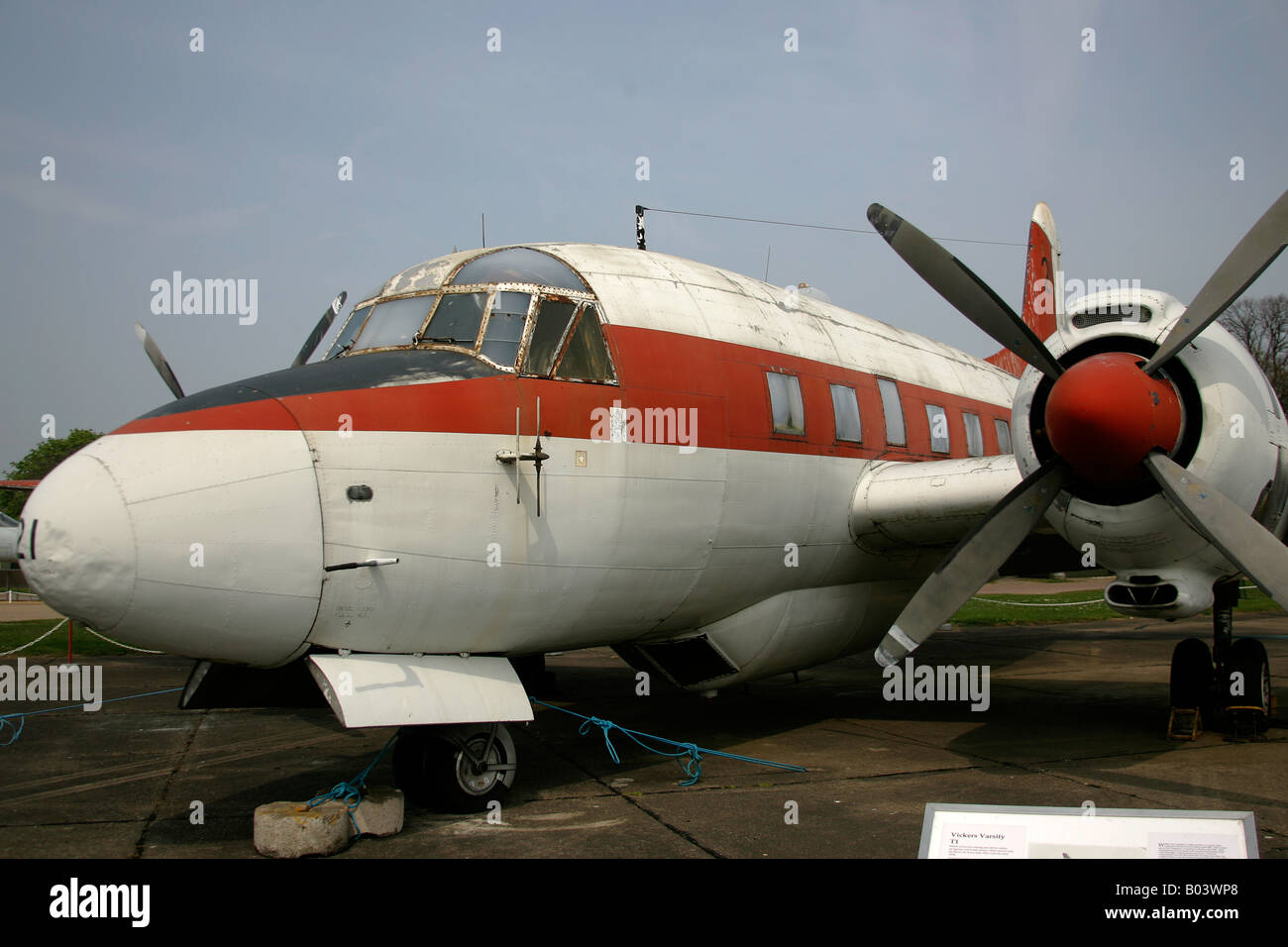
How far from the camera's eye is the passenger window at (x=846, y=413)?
31.4ft

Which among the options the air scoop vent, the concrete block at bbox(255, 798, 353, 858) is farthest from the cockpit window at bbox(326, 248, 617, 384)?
the air scoop vent

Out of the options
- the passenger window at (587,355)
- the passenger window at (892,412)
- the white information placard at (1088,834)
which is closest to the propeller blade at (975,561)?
the passenger window at (892,412)

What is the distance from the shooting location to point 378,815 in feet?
20.8

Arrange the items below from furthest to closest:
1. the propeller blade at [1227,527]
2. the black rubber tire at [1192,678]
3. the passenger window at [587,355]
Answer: the black rubber tire at [1192,678]
the passenger window at [587,355]
the propeller blade at [1227,527]

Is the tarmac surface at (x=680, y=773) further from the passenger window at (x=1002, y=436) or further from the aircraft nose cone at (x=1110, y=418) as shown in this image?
the passenger window at (x=1002, y=436)

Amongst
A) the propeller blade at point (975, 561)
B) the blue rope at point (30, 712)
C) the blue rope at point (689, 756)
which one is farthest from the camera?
the blue rope at point (30, 712)

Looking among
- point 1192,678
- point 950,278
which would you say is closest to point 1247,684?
point 1192,678

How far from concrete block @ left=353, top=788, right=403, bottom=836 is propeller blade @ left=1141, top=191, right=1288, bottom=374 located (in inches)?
238

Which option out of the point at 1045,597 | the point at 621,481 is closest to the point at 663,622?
the point at 621,481

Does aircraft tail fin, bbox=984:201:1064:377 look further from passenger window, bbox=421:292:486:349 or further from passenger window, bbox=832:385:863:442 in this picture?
passenger window, bbox=421:292:486:349

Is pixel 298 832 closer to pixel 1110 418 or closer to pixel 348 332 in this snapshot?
pixel 348 332

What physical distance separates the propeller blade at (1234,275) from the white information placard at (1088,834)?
15.1ft

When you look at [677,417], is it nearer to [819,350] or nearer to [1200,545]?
[819,350]
